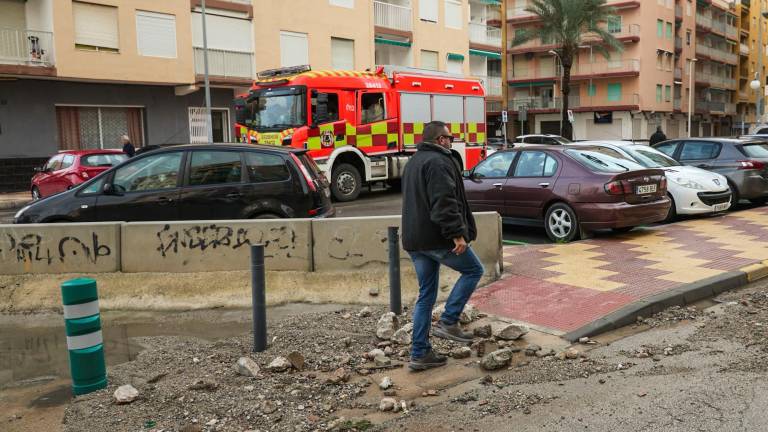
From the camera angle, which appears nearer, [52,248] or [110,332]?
[110,332]

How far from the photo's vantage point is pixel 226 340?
235 inches

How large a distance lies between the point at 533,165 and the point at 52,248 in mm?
6960

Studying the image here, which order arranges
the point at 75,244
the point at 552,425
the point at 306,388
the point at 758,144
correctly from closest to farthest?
the point at 552,425, the point at 306,388, the point at 75,244, the point at 758,144

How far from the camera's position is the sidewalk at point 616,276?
6234 millimetres

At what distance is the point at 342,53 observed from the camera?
31.8 meters

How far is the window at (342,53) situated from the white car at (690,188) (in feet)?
67.9

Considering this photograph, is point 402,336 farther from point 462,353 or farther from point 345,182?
point 345,182

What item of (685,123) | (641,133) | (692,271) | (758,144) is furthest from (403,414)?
(685,123)

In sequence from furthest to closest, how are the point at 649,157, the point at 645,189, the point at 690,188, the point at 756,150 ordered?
the point at 756,150 < the point at 649,157 < the point at 690,188 < the point at 645,189

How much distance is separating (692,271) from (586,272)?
119 centimetres

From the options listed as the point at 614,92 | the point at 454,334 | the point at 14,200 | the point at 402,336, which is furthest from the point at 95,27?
the point at 614,92

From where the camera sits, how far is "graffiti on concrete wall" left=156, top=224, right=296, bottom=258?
759 centimetres

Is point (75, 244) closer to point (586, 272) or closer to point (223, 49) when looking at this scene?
point (586, 272)

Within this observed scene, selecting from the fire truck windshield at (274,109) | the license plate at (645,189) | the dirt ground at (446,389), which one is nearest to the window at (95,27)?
the fire truck windshield at (274,109)
